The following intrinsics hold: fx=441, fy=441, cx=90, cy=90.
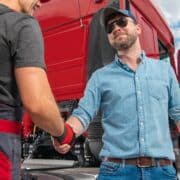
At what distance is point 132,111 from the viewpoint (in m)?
1.94

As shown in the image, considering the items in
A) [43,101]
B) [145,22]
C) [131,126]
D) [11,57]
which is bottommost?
[131,126]

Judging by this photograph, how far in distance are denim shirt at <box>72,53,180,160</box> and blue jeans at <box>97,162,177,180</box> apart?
49 millimetres

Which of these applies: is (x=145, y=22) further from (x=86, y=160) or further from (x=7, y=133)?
(x=7, y=133)

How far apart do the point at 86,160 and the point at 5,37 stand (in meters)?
1.87

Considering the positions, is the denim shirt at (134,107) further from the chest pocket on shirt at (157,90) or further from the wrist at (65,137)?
the wrist at (65,137)

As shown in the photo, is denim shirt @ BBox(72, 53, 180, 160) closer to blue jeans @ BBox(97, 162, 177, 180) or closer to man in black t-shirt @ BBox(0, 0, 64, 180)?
blue jeans @ BBox(97, 162, 177, 180)

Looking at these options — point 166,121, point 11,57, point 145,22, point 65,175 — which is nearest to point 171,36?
point 145,22

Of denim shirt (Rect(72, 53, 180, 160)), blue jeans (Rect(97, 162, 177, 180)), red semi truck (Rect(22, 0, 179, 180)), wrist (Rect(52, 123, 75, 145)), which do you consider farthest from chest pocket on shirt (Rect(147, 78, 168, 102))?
red semi truck (Rect(22, 0, 179, 180))

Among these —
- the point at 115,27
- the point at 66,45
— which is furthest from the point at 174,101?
the point at 66,45

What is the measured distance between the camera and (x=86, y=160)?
3074 mm

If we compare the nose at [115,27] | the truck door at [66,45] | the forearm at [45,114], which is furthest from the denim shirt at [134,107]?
the truck door at [66,45]

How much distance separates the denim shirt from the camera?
6.27 feet

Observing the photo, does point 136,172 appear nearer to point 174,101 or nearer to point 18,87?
point 174,101

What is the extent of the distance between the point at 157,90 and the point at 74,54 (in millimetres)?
1456
